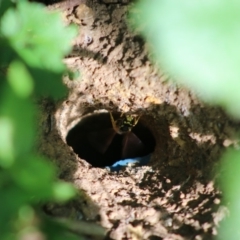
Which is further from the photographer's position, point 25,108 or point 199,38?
point 25,108

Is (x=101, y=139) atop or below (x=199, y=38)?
atop

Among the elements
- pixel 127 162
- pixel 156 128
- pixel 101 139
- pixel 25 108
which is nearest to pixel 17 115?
pixel 25 108

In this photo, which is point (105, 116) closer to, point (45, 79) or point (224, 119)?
point (224, 119)

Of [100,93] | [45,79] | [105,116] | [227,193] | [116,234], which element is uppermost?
[105,116]

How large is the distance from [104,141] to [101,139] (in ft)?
0.05

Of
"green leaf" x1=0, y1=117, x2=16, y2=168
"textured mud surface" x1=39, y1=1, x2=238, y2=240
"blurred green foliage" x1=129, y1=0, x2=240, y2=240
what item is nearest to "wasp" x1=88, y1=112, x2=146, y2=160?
"textured mud surface" x1=39, y1=1, x2=238, y2=240

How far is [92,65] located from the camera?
133 cm

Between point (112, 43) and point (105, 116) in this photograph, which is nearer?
point (112, 43)

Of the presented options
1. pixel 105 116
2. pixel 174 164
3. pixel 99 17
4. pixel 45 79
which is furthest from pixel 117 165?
pixel 45 79

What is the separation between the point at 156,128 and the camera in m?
1.45

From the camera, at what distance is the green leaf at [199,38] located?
30 cm

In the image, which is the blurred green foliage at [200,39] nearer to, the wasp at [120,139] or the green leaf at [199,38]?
the green leaf at [199,38]

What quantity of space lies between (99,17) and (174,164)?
524 mm

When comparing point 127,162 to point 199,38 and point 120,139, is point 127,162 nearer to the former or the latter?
point 120,139
